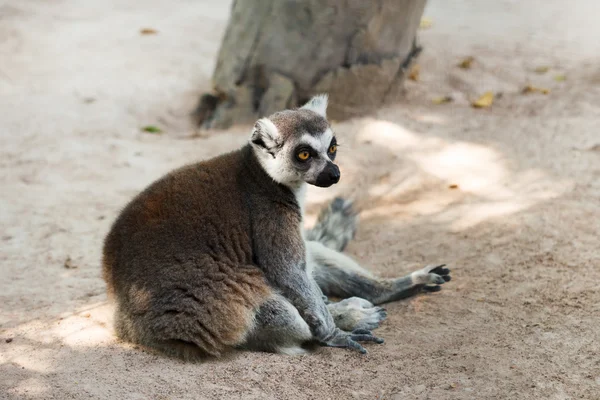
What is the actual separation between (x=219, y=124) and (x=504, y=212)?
4.07 m

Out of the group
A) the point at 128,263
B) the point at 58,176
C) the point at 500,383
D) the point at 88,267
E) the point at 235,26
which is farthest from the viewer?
the point at 235,26

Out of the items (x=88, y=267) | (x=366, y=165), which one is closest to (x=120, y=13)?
(x=366, y=165)

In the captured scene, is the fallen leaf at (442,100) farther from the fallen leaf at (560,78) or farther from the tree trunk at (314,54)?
the fallen leaf at (560,78)

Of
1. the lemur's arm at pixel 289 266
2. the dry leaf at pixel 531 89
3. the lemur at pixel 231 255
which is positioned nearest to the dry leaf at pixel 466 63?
the dry leaf at pixel 531 89

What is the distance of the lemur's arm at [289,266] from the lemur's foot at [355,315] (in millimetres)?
335

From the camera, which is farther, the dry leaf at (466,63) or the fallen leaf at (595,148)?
the dry leaf at (466,63)

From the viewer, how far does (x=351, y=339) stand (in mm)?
4609

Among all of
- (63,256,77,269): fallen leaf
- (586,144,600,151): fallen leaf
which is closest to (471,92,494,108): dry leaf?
(586,144,600,151): fallen leaf

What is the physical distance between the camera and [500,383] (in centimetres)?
398

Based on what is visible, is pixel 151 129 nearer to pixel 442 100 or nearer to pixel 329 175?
pixel 442 100

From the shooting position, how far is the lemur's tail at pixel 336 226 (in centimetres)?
619

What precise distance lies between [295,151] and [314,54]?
161 inches

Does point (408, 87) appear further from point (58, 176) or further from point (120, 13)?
point (120, 13)

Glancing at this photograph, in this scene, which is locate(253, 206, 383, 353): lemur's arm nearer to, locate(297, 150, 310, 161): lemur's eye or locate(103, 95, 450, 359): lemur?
locate(103, 95, 450, 359): lemur
